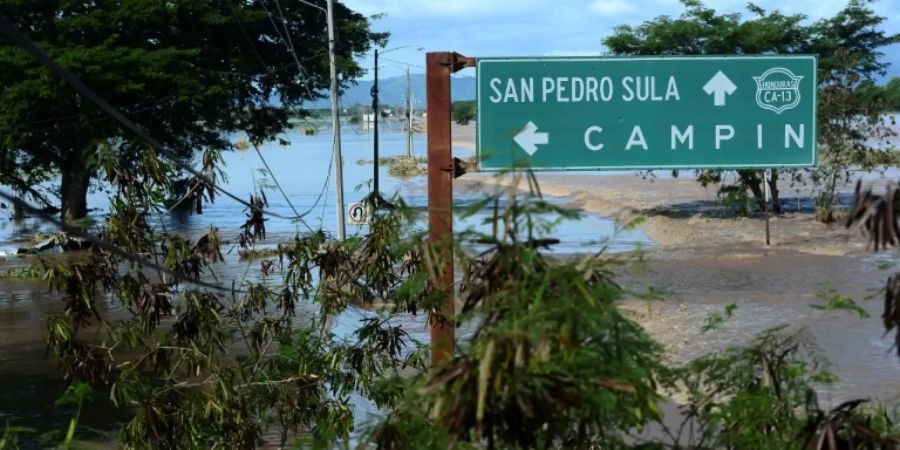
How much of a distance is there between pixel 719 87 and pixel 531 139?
104 cm

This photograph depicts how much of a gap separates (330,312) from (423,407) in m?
4.39

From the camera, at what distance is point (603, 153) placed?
6375 mm

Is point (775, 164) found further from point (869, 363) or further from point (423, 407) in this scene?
point (869, 363)

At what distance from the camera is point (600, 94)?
247 inches

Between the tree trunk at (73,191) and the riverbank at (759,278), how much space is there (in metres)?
12.0

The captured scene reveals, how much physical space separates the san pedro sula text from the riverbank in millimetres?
575

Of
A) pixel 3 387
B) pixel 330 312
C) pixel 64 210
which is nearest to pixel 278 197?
pixel 64 210

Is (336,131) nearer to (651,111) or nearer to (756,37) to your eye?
(756,37)

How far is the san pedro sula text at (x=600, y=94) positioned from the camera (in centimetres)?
625

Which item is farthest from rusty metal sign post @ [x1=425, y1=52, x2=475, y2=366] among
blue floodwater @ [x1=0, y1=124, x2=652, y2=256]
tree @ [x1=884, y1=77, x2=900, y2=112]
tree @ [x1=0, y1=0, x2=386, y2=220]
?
tree @ [x1=884, y1=77, x2=900, y2=112]

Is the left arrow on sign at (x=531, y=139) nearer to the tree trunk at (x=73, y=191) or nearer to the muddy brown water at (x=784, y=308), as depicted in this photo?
the muddy brown water at (x=784, y=308)

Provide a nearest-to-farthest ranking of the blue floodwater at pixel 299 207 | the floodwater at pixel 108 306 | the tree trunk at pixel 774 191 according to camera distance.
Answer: the floodwater at pixel 108 306 → the blue floodwater at pixel 299 207 → the tree trunk at pixel 774 191

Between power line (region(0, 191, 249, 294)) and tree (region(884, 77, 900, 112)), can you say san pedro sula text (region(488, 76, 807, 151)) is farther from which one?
tree (region(884, 77, 900, 112))

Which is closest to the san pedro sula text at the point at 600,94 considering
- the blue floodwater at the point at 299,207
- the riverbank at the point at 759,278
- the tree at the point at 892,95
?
the riverbank at the point at 759,278
